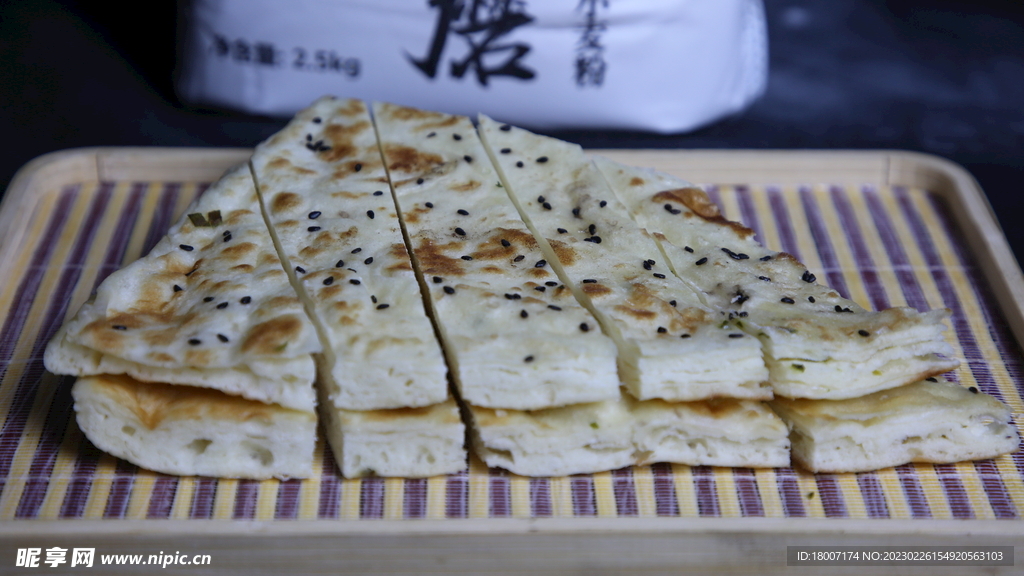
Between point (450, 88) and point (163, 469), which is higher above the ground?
point (163, 469)

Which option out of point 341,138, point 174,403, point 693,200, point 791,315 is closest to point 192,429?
point 174,403

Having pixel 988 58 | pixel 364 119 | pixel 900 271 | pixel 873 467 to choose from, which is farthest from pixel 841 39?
pixel 873 467

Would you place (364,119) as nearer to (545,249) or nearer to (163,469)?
(545,249)

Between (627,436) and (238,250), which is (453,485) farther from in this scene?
(238,250)

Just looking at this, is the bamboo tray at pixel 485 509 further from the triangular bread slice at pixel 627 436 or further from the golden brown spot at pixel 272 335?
the golden brown spot at pixel 272 335

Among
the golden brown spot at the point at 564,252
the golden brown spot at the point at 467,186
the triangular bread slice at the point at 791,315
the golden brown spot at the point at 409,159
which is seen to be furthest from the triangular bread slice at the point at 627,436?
the golden brown spot at the point at 409,159

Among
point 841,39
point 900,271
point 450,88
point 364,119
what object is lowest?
point 841,39
